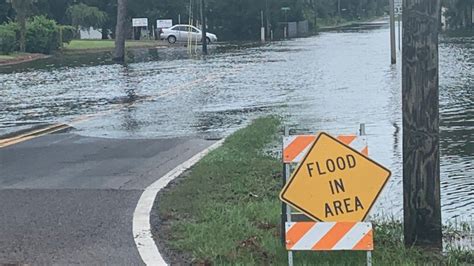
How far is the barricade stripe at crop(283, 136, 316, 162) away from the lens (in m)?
6.26

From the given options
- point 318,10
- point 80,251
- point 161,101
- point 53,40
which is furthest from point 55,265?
point 318,10

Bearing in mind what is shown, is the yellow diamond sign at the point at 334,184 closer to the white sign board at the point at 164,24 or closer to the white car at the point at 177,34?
the white car at the point at 177,34

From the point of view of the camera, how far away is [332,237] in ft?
19.4

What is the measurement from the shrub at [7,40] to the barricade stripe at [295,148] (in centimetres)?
3854

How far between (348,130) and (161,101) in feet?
24.0

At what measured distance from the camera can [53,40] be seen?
161 feet

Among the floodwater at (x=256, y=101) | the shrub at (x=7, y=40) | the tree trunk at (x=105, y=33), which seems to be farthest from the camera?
the tree trunk at (x=105, y=33)

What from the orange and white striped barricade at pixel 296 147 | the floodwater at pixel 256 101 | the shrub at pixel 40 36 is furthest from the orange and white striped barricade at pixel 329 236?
the shrub at pixel 40 36

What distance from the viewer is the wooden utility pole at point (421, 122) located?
6.47 metres

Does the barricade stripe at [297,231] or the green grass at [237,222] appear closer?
the barricade stripe at [297,231]

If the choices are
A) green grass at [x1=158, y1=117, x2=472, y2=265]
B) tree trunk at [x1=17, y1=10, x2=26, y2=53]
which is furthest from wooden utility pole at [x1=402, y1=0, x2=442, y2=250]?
tree trunk at [x1=17, y1=10, x2=26, y2=53]

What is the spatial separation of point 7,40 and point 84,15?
23502mm

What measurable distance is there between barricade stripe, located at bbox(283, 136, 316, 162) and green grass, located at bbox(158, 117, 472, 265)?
0.75m

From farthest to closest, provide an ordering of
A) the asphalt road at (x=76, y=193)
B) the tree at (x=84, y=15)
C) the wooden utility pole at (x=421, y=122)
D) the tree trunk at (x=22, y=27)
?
the tree at (x=84, y=15) → the tree trunk at (x=22, y=27) → the asphalt road at (x=76, y=193) → the wooden utility pole at (x=421, y=122)
